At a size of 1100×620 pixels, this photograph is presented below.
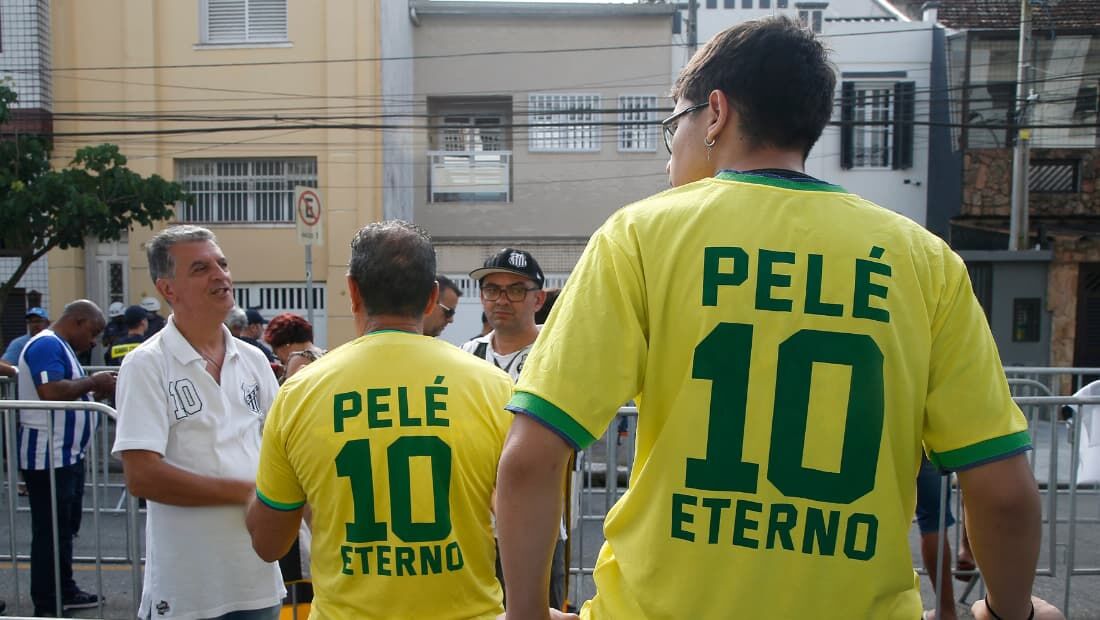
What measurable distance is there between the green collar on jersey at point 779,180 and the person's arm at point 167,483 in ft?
6.91

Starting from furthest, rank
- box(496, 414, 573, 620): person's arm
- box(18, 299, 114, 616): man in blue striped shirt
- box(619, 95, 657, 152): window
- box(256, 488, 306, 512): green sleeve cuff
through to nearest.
Answer: box(619, 95, 657, 152): window, box(18, 299, 114, 616): man in blue striped shirt, box(256, 488, 306, 512): green sleeve cuff, box(496, 414, 573, 620): person's arm

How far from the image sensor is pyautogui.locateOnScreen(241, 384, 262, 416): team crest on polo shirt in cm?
325

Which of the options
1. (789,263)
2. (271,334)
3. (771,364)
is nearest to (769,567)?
(771,364)

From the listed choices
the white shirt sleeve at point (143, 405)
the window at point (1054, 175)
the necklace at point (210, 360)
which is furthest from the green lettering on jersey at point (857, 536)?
the window at point (1054, 175)

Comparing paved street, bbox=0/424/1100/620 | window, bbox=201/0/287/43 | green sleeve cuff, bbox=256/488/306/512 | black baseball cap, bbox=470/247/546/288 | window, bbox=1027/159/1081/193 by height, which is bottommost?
paved street, bbox=0/424/1100/620

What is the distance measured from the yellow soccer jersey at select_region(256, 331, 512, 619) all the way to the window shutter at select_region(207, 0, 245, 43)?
62.1 feet

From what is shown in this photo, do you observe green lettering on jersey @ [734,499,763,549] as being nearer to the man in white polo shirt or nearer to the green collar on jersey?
the green collar on jersey

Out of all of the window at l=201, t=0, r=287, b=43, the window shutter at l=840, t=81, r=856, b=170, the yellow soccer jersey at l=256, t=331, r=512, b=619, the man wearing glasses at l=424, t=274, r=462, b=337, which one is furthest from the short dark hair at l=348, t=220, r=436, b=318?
the window shutter at l=840, t=81, r=856, b=170

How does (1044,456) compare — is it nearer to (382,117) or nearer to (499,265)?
(499,265)

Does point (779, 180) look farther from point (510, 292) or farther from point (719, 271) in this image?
point (510, 292)

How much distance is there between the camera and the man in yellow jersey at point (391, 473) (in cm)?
225

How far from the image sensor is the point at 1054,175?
2106 centimetres

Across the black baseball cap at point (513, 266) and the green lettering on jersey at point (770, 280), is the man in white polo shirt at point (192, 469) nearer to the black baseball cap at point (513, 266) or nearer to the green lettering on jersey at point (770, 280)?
the black baseball cap at point (513, 266)

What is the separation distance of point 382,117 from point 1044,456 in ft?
49.6
